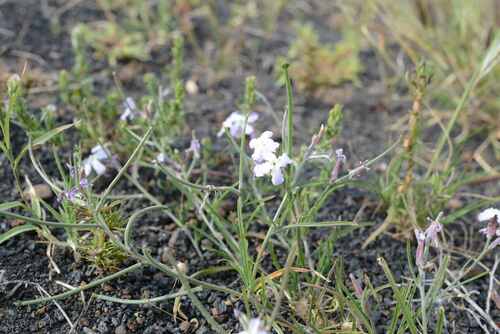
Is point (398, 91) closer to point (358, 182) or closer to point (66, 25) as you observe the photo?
point (358, 182)

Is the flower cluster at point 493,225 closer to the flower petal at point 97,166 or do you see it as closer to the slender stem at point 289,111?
the slender stem at point 289,111

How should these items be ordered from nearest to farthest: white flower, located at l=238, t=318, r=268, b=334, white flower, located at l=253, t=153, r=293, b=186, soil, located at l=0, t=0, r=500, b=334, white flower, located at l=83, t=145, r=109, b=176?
white flower, located at l=238, t=318, r=268, b=334 < white flower, located at l=253, t=153, r=293, b=186 < soil, located at l=0, t=0, r=500, b=334 < white flower, located at l=83, t=145, r=109, b=176

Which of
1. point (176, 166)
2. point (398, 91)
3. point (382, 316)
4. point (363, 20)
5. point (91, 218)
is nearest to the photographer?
point (91, 218)

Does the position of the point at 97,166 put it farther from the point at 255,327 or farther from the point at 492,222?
the point at 492,222

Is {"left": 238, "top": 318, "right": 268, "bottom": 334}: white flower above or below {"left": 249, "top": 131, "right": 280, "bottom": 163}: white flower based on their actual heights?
below

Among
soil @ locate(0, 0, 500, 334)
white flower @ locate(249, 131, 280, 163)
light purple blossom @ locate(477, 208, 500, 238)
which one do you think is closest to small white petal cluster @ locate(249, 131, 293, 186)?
white flower @ locate(249, 131, 280, 163)

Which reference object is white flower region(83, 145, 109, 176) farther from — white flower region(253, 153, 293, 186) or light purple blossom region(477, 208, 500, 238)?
light purple blossom region(477, 208, 500, 238)

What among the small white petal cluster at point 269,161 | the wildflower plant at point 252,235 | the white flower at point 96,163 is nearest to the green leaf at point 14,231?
the wildflower plant at point 252,235

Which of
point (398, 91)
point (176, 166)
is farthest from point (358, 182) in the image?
point (398, 91)
